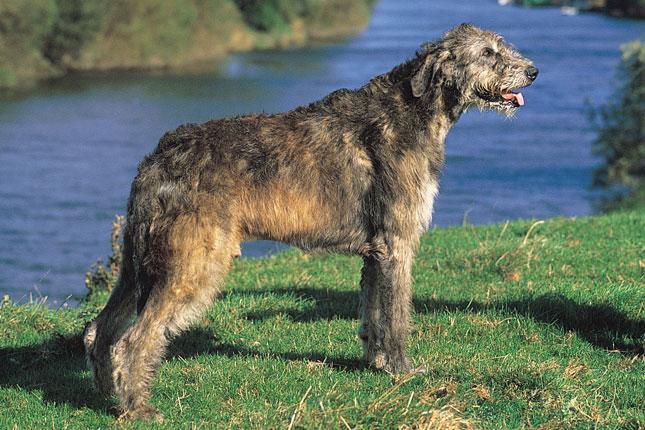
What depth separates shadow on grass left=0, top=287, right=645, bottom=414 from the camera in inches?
278

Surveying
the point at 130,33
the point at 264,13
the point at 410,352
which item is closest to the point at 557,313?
the point at 410,352

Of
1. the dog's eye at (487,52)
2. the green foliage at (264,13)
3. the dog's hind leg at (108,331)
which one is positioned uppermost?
the dog's eye at (487,52)

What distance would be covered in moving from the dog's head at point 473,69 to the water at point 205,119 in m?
5.42

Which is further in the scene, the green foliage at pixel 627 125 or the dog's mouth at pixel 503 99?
the green foliage at pixel 627 125

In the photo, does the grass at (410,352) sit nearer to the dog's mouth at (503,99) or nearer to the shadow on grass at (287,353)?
the shadow on grass at (287,353)

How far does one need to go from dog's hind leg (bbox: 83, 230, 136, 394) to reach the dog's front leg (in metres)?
1.71

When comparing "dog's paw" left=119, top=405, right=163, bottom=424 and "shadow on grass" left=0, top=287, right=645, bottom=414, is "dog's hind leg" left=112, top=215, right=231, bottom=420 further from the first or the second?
"shadow on grass" left=0, top=287, right=645, bottom=414

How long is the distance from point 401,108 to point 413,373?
6.16 ft

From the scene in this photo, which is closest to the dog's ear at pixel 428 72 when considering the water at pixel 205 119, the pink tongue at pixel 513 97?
the pink tongue at pixel 513 97

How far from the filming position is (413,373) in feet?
22.0

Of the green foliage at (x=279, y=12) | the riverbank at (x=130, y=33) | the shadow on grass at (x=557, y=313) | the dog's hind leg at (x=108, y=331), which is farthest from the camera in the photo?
the green foliage at (x=279, y=12)

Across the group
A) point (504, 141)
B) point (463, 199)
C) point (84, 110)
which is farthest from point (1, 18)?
point (463, 199)

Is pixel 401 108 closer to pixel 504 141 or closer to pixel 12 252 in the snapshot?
pixel 12 252

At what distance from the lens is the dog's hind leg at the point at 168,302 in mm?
6180
